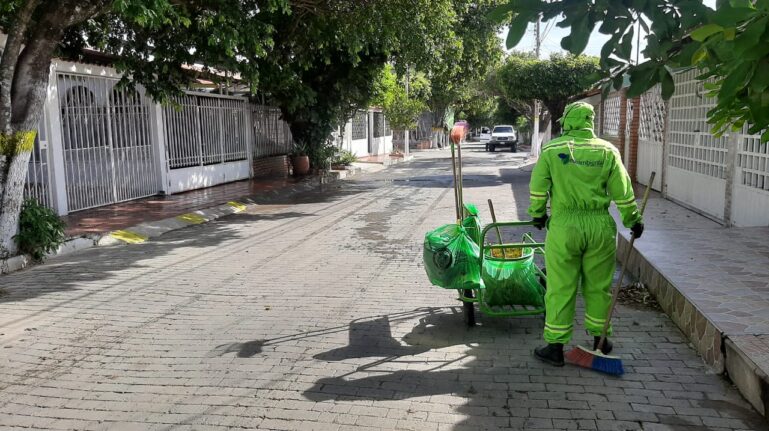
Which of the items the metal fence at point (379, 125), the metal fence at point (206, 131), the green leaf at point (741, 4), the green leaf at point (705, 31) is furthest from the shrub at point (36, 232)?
the metal fence at point (379, 125)

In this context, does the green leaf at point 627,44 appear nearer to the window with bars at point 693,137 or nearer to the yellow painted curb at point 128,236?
the window with bars at point 693,137

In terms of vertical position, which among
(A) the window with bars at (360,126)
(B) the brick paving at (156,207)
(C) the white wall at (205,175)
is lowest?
(B) the brick paving at (156,207)

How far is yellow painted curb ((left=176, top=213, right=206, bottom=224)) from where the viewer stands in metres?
11.2

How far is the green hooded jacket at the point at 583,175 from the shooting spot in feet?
13.9

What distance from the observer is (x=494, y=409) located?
3734 millimetres

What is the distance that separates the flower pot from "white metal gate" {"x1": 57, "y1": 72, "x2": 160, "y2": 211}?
616cm

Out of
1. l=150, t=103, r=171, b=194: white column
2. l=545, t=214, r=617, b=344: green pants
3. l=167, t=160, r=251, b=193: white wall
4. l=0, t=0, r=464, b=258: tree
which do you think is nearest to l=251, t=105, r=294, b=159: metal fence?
l=167, t=160, r=251, b=193: white wall

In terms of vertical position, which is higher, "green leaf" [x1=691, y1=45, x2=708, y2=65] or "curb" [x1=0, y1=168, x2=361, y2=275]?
"green leaf" [x1=691, y1=45, x2=708, y2=65]

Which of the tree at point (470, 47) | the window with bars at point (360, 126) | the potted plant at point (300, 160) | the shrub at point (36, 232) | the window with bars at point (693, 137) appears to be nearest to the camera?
the shrub at point (36, 232)

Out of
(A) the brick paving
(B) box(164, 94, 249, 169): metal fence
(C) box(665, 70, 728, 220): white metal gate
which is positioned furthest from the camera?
(B) box(164, 94, 249, 169): metal fence

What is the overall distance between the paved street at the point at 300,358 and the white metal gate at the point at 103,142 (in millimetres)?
3936

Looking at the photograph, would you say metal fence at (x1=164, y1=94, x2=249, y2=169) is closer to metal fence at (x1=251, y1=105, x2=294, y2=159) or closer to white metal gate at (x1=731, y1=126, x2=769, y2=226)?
metal fence at (x1=251, y1=105, x2=294, y2=159)

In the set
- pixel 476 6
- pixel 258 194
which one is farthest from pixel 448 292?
pixel 476 6

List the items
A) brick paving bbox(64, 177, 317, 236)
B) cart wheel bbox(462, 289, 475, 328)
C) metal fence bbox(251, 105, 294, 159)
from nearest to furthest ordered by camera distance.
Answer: cart wheel bbox(462, 289, 475, 328)
brick paving bbox(64, 177, 317, 236)
metal fence bbox(251, 105, 294, 159)
